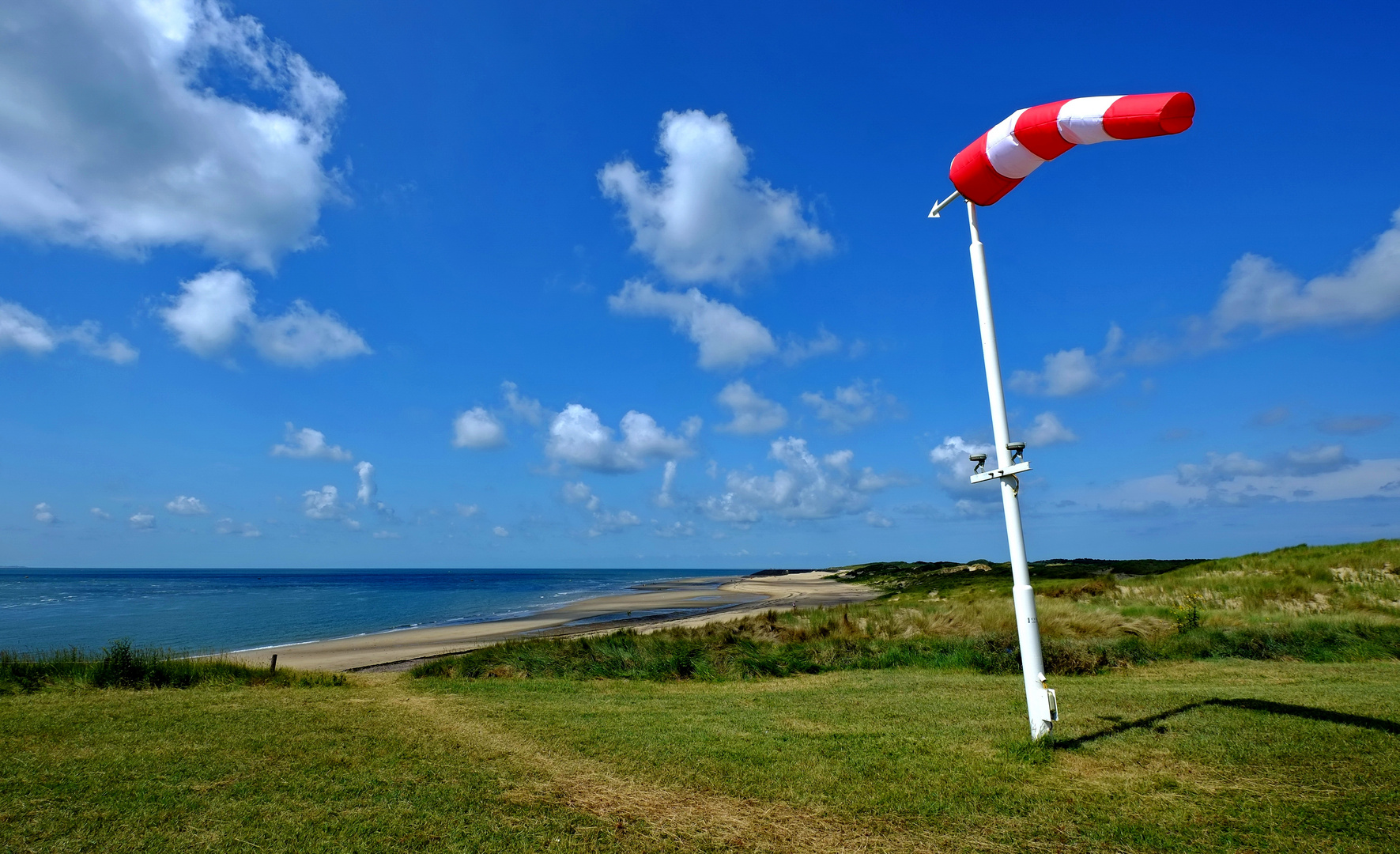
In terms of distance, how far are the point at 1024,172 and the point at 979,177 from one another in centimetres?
42

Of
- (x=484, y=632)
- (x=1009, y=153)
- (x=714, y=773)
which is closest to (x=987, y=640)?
(x=714, y=773)

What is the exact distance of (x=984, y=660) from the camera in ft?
40.3

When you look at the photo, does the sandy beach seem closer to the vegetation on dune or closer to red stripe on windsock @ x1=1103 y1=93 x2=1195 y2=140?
the vegetation on dune

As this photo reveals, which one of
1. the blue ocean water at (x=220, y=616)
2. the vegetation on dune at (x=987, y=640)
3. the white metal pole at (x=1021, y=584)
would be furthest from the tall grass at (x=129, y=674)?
the blue ocean water at (x=220, y=616)

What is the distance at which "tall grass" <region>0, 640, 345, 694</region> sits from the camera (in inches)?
417

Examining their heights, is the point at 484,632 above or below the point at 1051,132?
below

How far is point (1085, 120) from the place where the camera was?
6.04 meters

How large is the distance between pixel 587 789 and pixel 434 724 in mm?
3253

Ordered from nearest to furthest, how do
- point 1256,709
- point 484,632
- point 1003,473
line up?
point 1003,473 < point 1256,709 < point 484,632

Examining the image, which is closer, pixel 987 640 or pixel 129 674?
pixel 129 674

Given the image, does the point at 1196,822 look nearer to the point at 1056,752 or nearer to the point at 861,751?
the point at 1056,752

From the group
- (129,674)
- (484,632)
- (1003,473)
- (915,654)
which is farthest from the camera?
(484,632)

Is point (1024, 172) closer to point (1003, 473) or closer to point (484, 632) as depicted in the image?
point (1003, 473)

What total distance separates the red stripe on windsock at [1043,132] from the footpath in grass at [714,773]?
5537 mm
